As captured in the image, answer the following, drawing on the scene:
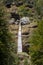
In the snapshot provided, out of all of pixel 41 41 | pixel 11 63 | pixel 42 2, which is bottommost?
pixel 11 63

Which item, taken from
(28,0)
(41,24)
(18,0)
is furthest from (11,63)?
(18,0)

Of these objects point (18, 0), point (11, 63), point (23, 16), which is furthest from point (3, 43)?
point (18, 0)

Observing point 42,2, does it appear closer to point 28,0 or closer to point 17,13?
point 17,13

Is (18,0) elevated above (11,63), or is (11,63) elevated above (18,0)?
(18,0)

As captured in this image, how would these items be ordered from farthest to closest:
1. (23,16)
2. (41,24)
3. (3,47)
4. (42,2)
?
(23,16) < (42,2) < (41,24) < (3,47)

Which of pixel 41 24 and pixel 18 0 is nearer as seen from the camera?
pixel 41 24

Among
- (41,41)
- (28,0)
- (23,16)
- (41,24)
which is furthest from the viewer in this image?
(28,0)

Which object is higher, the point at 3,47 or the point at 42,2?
the point at 42,2

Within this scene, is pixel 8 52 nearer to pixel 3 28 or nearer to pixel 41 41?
pixel 3 28

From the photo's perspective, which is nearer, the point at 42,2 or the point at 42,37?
the point at 42,37
